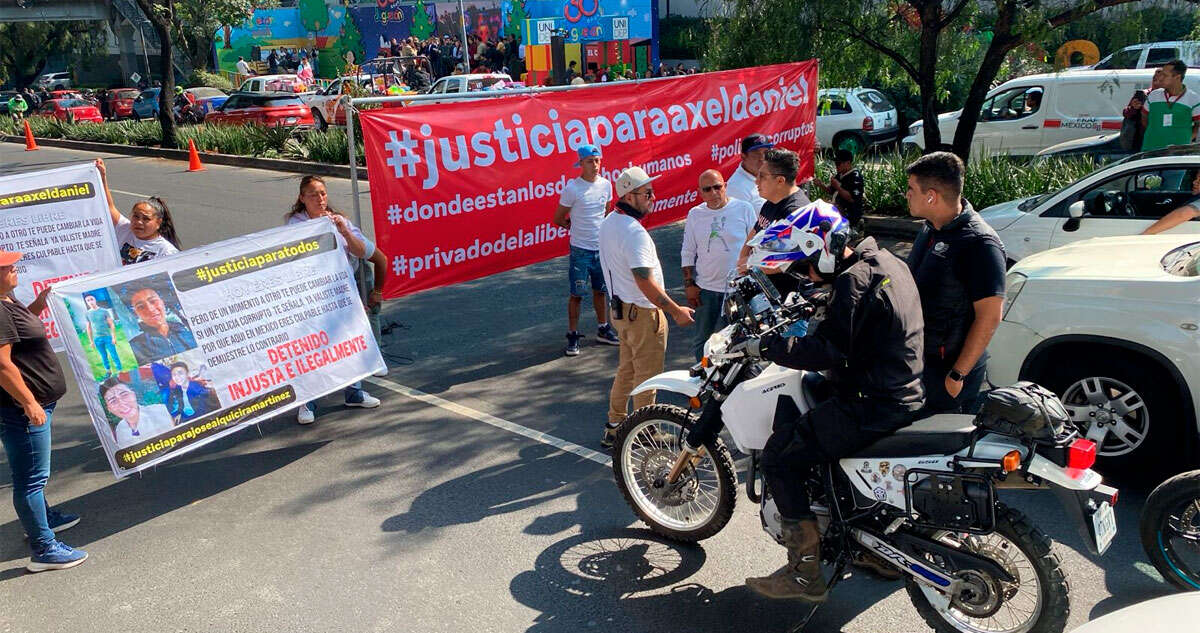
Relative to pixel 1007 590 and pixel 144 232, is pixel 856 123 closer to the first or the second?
pixel 144 232

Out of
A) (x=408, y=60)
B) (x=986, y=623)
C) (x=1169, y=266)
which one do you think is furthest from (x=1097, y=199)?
(x=408, y=60)

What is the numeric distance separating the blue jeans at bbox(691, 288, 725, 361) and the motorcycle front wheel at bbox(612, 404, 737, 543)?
1.65 meters

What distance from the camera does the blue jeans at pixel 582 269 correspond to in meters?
8.04

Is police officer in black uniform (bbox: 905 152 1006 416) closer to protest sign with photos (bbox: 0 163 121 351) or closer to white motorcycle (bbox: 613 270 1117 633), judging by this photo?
white motorcycle (bbox: 613 270 1117 633)

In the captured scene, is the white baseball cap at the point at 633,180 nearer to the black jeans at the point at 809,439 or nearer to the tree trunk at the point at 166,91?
the black jeans at the point at 809,439

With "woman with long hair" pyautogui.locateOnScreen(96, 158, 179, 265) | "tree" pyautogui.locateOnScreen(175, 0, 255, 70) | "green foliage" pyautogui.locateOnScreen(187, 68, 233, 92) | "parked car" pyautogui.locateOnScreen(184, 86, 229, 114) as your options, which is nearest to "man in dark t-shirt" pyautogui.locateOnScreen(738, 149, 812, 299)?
"woman with long hair" pyautogui.locateOnScreen(96, 158, 179, 265)

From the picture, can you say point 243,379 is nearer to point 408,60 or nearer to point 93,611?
point 93,611

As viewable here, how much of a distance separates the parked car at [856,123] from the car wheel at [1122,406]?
14.6 m

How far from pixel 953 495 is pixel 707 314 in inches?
116

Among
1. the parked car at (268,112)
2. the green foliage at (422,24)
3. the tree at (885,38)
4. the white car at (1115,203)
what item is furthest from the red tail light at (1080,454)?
the green foliage at (422,24)

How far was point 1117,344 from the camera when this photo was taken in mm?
5137

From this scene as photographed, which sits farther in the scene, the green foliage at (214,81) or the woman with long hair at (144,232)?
the green foliage at (214,81)

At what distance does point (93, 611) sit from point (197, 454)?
1.98 metres

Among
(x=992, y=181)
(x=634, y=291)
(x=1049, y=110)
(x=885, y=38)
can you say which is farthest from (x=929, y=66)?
(x=634, y=291)
